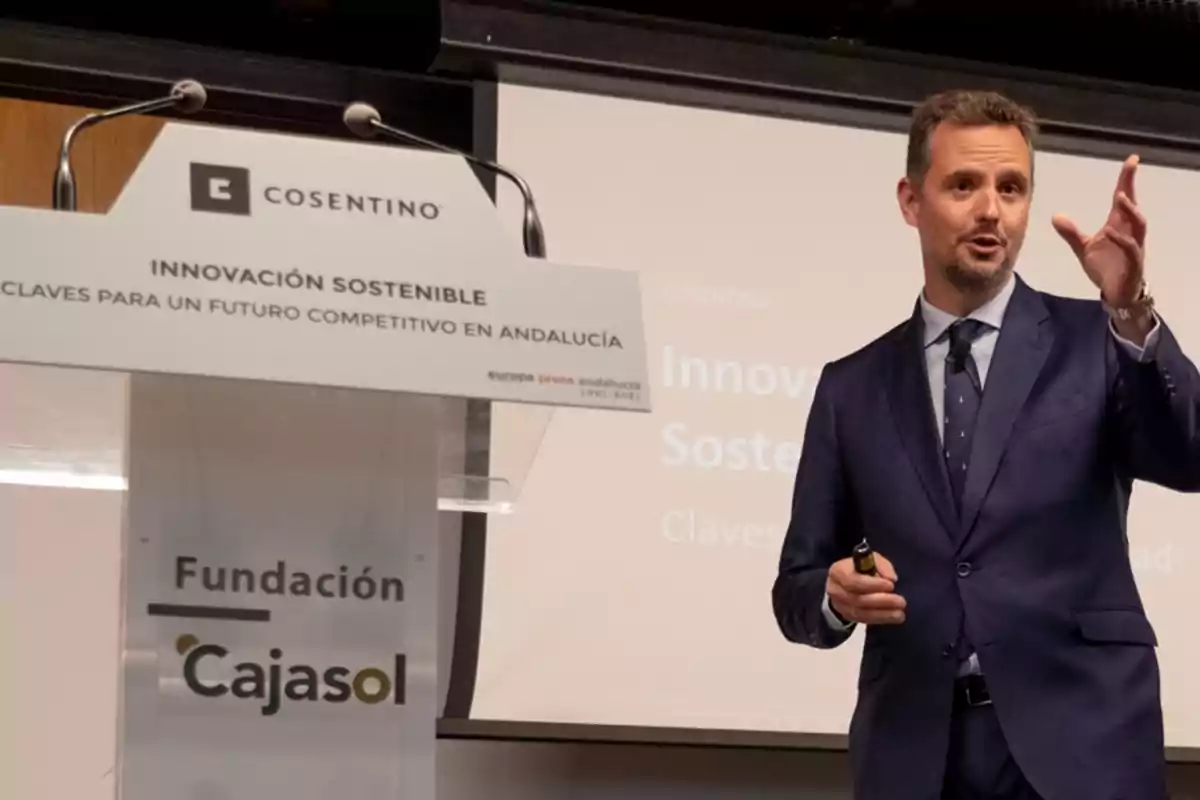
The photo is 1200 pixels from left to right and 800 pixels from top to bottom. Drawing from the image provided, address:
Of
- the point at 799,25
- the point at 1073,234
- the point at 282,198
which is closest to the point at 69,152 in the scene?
the point at 282,198

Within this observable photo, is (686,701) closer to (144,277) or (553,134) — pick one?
(553,134)

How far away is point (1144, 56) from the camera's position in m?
4.15

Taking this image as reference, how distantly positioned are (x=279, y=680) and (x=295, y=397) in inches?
9.5

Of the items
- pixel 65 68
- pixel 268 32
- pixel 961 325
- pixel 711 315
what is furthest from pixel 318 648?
pixel 268 32

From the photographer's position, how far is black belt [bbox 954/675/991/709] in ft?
5.75

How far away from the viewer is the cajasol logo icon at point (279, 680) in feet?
4.43

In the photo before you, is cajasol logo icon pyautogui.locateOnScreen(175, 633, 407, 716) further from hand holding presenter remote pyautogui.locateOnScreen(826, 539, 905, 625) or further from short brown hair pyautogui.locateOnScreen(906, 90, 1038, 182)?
short brown hair pyautogui.locateOnScreen(906, 90, 1038, 182)

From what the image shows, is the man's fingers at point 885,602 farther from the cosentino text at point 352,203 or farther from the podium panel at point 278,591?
the cosentino text at point 352,203

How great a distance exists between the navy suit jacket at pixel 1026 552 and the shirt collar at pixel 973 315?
13 millimetres

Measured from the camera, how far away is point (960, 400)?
1.87m

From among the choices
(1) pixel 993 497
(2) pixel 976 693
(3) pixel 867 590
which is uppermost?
(1) pixel 993 497

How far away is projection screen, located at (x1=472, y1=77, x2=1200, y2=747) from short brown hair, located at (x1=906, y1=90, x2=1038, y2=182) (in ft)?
4.27

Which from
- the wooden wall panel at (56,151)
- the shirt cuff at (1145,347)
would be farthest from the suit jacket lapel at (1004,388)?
the wooden wall panel at (56,151)

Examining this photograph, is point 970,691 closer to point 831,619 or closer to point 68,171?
point 831,619
